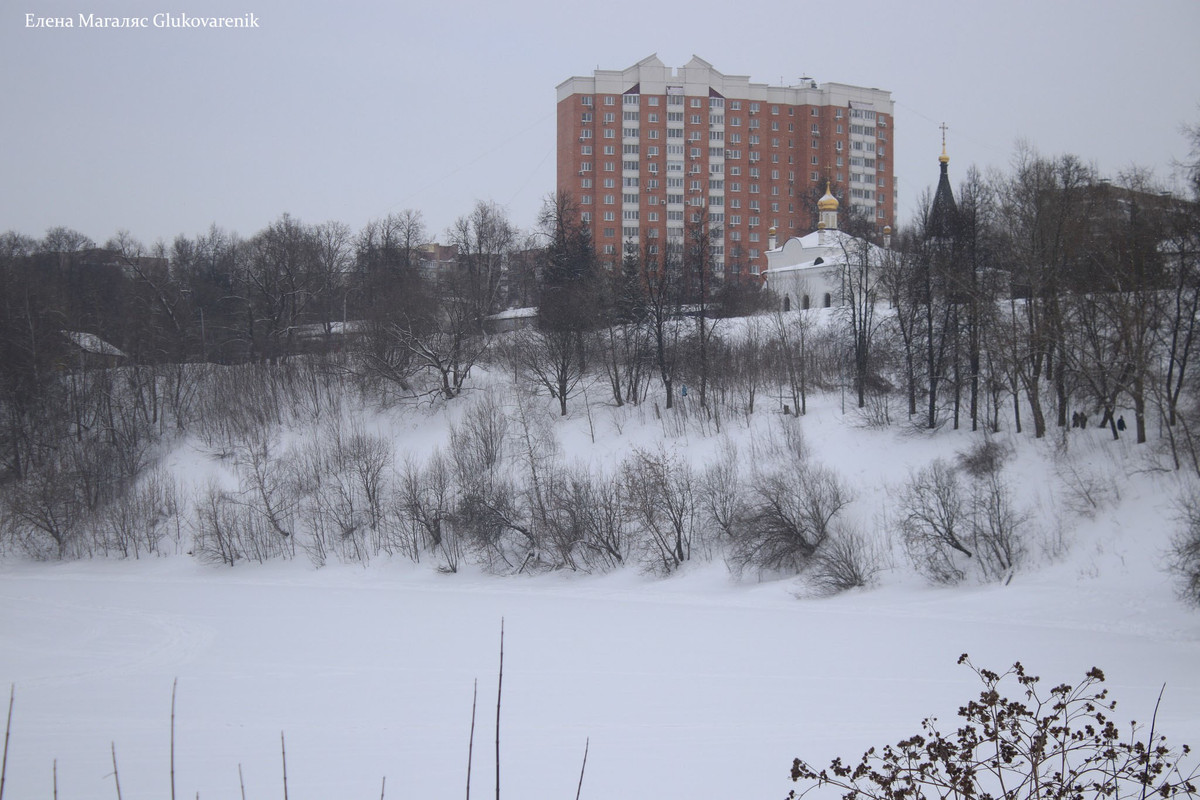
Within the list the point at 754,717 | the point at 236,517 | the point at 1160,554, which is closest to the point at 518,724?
the point at 754,717

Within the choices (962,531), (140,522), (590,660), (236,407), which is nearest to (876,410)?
(962,531)

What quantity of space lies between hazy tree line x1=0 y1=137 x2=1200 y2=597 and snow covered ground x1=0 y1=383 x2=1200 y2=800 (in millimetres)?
1429

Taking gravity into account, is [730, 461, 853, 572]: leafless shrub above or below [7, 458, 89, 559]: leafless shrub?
above

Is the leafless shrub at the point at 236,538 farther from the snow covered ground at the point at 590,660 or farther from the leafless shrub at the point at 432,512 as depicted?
the leafless shrub at the point at 432,512

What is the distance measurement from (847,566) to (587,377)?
18.1 metres

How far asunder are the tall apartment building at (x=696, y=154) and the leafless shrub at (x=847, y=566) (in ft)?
153

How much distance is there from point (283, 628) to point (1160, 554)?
22001 mm

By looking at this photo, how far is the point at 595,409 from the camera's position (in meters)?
38.9

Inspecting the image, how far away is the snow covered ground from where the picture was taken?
43.2ft

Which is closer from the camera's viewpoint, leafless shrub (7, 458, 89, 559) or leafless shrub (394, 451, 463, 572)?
leafless shrub (394, 451, 463, 572)

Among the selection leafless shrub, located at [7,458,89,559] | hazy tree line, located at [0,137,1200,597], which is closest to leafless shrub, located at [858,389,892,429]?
hazy tree line, located at [0,137,1200,597]

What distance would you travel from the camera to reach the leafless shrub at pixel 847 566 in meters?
25.6

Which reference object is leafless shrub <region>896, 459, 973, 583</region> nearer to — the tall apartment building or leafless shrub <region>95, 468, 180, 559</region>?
leafless shrub <region>95, 468, 180, 559</region>

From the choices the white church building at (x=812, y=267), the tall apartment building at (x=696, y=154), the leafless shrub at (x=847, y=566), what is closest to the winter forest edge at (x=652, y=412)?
the leafless shrub at (x=847, y=566)
